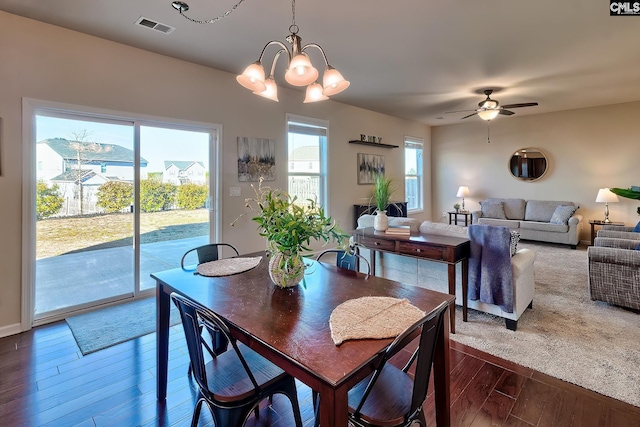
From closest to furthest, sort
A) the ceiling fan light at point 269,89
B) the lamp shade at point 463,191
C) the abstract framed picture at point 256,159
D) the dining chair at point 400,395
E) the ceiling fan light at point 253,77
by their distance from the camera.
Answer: the dining chair at point 400,395 < the ceiling fan light at point 253,77 < the ceiling fan light at point 269,89 < the abstract framed picture at point 256,159 < the lamp shade at point 463,191

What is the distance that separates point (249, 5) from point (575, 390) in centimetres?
366

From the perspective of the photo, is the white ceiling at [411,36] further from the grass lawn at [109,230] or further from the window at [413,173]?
the window at [413,173]

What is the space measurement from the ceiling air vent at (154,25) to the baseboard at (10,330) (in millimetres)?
2954

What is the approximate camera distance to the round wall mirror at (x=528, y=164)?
22.4 ft

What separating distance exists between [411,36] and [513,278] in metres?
2.53

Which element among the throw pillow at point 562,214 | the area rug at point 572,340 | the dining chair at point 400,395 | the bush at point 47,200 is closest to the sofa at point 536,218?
the throw pillow at point 562,214

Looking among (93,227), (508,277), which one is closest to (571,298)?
(508,277)

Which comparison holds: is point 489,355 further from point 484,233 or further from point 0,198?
point 0,198

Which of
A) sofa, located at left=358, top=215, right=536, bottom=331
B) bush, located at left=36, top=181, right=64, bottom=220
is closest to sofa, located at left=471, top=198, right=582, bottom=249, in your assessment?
sofa, located at left=358, top=215, right=536, bottom=331

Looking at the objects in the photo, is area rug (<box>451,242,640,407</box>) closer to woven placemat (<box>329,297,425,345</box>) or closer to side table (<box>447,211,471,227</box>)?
woven placemat (<box>329,297,425,345</box>)

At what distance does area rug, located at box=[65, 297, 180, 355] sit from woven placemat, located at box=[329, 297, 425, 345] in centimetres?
229

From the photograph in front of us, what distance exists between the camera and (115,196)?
335cm

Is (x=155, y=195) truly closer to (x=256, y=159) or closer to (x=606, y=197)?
(x=256, y=159)

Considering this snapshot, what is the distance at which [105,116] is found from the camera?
3.20 m
